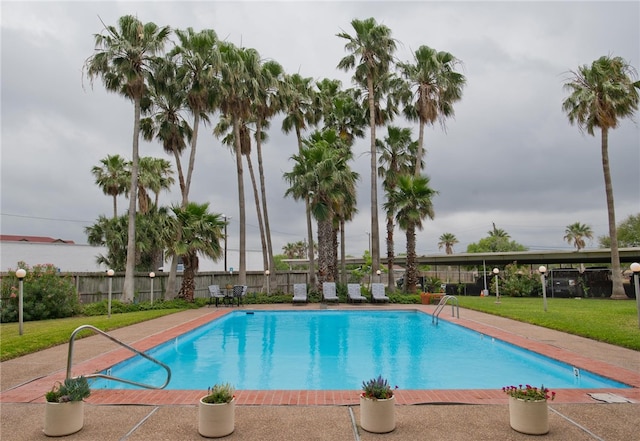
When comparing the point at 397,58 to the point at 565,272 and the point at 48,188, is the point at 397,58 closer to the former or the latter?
the point at 565,272

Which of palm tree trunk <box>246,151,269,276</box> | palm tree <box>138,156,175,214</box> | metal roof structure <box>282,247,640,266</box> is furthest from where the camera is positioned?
palm tree <box>138,156,175,214</box>

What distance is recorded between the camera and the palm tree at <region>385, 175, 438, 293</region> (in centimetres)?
2158

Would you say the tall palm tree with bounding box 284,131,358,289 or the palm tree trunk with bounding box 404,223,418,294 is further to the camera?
the palm tree trunk with bounding box 404,223,418,294

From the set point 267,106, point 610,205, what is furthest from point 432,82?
point 610,205

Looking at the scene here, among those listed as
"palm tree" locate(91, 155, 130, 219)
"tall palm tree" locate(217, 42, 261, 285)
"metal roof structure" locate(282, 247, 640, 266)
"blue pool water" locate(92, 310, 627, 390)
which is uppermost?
"tall palm tree" locate(217, 42, 261, 285)

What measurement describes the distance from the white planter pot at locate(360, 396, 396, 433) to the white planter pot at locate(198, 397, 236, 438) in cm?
126

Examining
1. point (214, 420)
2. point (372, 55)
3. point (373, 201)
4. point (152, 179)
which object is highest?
point (372, 55)

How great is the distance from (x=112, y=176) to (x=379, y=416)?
92.5 feet

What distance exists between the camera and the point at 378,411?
12.5ft

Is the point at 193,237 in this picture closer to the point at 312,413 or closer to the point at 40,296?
the point at 40,296

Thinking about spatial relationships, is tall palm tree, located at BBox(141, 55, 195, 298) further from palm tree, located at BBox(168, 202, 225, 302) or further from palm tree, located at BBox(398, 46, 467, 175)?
palm tree, located at BBox(398, 46, 467, 175)

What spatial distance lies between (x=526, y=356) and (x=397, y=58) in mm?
18913

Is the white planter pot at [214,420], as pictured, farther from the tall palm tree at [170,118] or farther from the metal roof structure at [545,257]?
the metal roof structure at [545,257]

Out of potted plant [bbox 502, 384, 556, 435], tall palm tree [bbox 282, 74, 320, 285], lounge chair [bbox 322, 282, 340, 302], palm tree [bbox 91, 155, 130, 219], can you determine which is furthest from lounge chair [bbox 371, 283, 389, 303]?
palm tree [bbox 91, 155, 130, 219]
